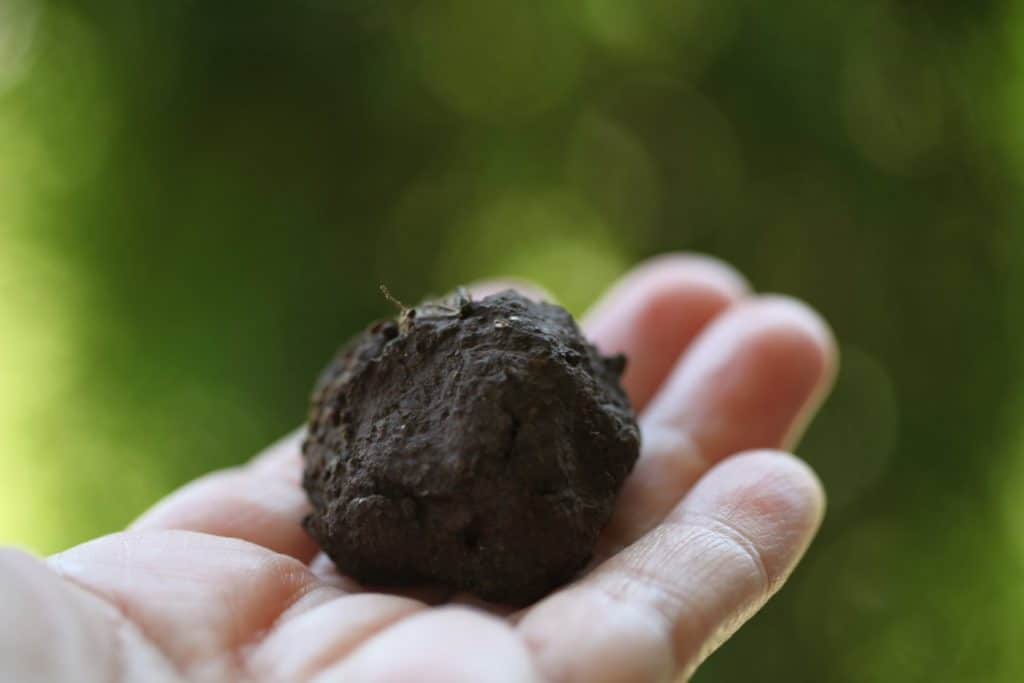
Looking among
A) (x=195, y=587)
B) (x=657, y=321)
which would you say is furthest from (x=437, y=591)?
(x=657, y=321)

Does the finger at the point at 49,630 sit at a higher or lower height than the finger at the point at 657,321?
higher

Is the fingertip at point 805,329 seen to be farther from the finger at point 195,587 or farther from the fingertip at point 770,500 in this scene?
the finger at point 195,587

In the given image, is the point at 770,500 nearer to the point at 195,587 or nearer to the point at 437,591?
the point at 437,591

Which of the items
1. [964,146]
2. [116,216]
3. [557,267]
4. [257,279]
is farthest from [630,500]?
[116,216]

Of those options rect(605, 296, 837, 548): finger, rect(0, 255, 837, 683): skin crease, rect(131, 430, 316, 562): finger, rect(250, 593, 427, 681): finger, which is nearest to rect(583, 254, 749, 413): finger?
rect(605, 296, 837, 548): finger

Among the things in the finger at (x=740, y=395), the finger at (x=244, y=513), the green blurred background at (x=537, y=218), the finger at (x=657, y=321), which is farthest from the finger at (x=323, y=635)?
the green blurred background at (x=537, y=218)

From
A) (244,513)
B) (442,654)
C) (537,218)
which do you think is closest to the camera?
(442,654)

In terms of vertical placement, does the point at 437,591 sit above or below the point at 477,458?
below

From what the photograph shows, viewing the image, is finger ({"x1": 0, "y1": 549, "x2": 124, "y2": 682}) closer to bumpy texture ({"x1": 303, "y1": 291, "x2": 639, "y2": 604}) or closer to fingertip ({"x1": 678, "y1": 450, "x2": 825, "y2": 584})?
bumpy texture ({"x1": 303, "y1": 291, "x2": 639, "y2": 604})
